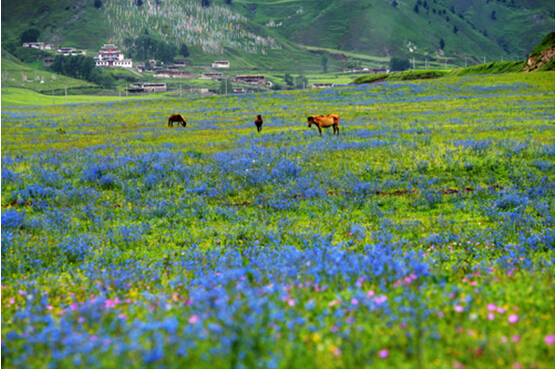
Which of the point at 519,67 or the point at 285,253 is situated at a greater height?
the point at 519,67

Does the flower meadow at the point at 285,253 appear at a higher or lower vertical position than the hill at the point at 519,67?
lower

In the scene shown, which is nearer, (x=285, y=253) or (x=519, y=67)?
(x=285, y=253)

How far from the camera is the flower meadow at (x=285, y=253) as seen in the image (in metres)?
4.43

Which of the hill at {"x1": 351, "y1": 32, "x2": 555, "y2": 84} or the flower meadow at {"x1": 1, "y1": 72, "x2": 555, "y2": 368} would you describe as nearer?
the flower meadow at {"x1": 1, "y1": 72, "x2": 555, "y2": 368}

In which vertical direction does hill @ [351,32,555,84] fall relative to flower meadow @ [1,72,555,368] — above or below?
above

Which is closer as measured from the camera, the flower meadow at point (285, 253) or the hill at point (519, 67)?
the flower meadow at point (285, 253)

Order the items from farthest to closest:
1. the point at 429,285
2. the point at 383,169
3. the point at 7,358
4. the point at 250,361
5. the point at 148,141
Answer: the point at 148,141 → the point at 383,169 → the point at 429,285 → the point at 7,358 → the point at 250,361

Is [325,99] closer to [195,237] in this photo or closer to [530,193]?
[530,193]

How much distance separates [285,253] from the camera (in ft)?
27.6

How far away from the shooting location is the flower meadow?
14.5 ft

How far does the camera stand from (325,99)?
228 ft

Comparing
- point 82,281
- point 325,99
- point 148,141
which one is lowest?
point 82,281

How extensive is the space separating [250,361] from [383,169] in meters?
15.3

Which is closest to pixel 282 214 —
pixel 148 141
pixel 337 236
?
pixel 337 236
